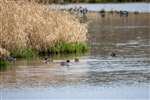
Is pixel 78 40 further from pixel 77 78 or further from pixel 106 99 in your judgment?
pixel 106 99

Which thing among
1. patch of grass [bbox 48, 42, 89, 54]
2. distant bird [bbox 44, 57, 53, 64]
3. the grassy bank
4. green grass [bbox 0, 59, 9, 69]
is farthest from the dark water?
the grassy bank

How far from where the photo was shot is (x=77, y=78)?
22.8 m

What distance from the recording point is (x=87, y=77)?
23031mm

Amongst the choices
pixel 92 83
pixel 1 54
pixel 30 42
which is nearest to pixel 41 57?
pixel 30 42

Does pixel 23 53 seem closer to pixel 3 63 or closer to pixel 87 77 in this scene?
pixel 3 63

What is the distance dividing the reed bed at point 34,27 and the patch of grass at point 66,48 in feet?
0.45

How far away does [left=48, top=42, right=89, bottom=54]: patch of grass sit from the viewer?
29.6 m

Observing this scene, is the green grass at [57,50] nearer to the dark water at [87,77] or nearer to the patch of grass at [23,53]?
the patch of grass at [23,53]

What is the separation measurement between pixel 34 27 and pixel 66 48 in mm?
1925

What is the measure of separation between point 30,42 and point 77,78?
241 inches

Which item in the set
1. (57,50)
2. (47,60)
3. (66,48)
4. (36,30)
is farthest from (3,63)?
(66,48)

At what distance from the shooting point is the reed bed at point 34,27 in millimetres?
27141

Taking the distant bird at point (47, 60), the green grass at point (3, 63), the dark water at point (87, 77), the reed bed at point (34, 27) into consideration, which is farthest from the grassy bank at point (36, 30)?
the distant bird at point (47, 60)

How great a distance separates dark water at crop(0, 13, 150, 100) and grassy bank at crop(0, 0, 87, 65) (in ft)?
2.50
